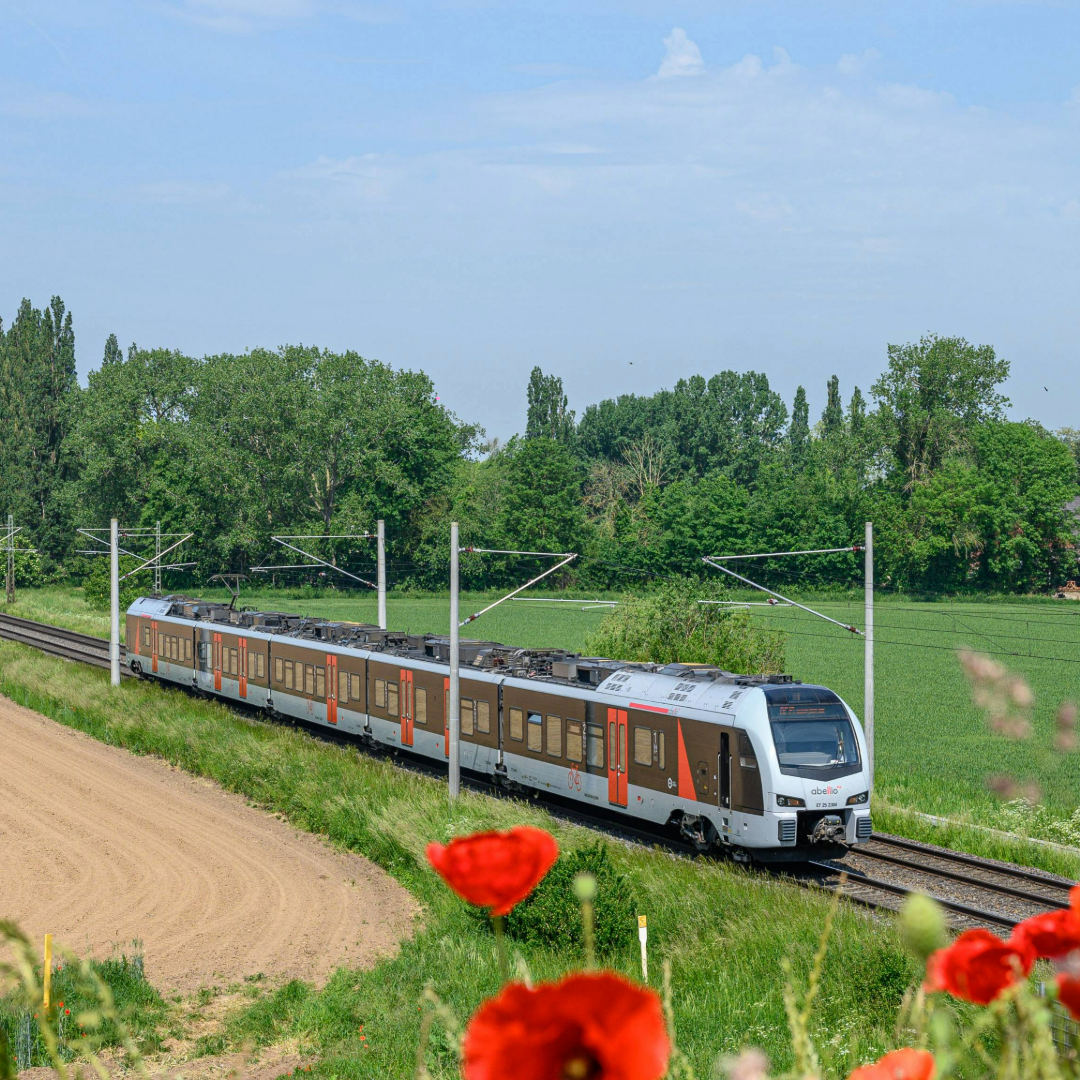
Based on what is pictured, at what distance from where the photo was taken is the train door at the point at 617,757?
2336cm

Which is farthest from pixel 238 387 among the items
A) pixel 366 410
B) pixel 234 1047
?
pixel 234 1047

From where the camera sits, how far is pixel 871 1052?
453 inches

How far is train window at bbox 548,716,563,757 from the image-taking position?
82.3 feet

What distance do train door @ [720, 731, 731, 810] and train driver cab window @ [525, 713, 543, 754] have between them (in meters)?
5.67

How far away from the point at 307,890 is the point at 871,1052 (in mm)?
13106

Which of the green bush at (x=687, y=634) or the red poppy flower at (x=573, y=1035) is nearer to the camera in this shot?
the red poppy flower at (x=573, y=1035)

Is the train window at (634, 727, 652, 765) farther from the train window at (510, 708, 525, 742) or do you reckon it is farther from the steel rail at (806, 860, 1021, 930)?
the train window at (510, 708, 525, 742)

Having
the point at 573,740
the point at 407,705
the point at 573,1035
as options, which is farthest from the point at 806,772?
the point at 573,1035

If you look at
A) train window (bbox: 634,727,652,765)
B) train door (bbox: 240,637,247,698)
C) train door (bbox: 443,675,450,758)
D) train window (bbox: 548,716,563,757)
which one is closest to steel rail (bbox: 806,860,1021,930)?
train window (bbox: 634,727,652,765)

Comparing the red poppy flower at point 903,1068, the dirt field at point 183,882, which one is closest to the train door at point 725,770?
the dirt field at point 183,882

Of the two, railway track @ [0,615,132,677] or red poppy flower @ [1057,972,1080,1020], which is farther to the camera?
railway track @ [0,615,132,677]

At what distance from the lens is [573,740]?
24.7m

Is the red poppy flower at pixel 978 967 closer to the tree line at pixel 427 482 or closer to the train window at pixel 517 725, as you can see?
the train window at pixel 517 725

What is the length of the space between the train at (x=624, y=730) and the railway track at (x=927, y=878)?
56 cm
